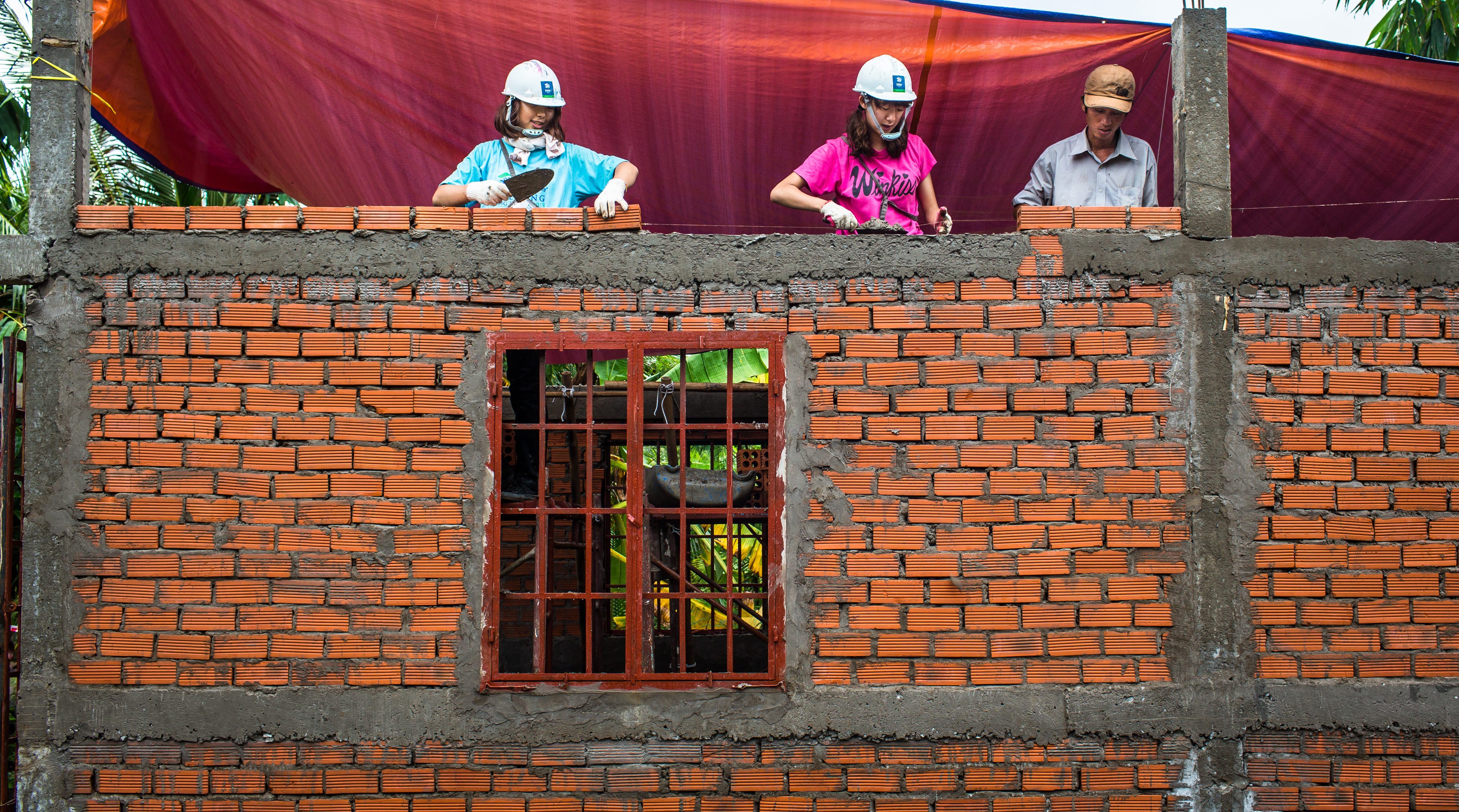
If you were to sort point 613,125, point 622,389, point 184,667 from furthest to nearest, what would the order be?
point 622,389 < point 613,125 < point 184,667

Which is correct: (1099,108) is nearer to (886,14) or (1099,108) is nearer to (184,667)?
(886,14)

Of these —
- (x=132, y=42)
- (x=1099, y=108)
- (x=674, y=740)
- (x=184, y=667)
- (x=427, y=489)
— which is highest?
(x=132, y=42)

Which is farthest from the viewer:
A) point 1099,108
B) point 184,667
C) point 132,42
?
point 132,42

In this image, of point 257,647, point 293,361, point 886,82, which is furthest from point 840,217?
point 257,647

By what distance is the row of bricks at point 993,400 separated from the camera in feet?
13.4

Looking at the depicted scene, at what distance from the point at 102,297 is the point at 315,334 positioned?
90 cm

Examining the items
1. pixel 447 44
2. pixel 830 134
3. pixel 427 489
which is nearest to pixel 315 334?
pixel 427 489

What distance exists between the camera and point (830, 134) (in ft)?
18.2

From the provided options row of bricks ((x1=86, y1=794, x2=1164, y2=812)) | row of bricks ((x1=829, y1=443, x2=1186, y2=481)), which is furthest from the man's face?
row of bricks ((x1=86, y1=794, x2=1164, y2=812))

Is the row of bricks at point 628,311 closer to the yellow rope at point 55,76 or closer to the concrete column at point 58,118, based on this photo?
the concrete column at point 58,118

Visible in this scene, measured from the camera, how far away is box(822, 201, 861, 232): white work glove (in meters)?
4.23

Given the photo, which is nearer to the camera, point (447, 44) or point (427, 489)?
point (427, 489)

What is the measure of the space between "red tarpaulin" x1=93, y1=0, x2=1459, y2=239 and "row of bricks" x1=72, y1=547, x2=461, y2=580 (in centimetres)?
251

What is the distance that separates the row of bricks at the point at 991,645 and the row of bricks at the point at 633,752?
1.17ft
